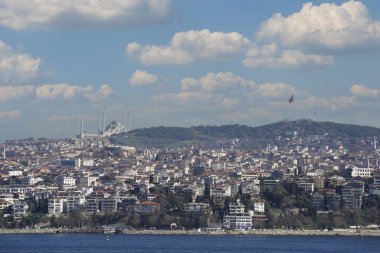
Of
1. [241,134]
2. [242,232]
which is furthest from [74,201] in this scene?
[241,134]

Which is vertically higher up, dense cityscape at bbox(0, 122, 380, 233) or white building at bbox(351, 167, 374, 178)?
white building at bbox(351, 167, 374, 178)

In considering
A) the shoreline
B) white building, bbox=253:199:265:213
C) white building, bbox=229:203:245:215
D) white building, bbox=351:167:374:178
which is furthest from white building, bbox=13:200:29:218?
white building, bbox=351:167:374:178

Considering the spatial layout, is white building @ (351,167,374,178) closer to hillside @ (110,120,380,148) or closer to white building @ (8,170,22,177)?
white building @ (8,170,22,177)

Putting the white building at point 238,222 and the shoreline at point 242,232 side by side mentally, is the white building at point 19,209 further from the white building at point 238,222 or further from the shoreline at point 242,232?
the white building at point 238,222

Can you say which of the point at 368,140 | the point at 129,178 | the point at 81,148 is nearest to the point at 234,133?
the point at 368,140

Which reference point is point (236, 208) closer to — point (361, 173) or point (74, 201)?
point (74, 201)
